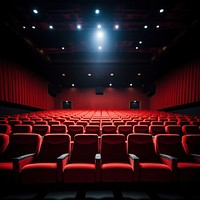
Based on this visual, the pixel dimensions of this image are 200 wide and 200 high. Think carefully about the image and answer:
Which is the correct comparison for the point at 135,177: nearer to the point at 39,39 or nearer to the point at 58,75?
the point at 39,39

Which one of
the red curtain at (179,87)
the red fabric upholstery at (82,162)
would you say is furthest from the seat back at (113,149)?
the red curtain at (179,87)

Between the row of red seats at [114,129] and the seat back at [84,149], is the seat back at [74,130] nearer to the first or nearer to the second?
the row of red seats at [114,129]

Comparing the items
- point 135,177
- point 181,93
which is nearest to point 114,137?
point 135,177

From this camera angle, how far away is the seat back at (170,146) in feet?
6.56

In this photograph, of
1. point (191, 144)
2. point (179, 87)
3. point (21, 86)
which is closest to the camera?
point (191, 144)

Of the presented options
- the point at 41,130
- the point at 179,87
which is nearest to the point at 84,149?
the point at 41,130

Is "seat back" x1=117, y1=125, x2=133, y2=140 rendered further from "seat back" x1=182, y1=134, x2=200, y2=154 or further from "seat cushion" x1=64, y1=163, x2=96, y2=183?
"seat cushion" x1=64, y1=163, x2=96, y2=183

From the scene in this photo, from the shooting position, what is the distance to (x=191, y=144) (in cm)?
208

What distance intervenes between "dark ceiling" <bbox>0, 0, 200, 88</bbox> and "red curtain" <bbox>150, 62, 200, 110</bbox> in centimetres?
59

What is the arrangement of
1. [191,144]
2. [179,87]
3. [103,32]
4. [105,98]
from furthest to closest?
[105,98] → [179,87] → [103,32] → [191,144]

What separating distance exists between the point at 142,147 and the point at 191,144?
74cm

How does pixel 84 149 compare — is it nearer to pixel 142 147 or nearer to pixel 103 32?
pixel 142 147

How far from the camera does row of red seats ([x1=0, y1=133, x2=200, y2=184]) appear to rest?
1.57 m

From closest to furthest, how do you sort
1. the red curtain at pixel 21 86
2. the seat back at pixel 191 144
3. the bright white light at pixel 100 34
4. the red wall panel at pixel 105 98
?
1. the seat back at pixel 191 144
2. the bright white light at pixel 100 34
3. the red curtain at pixel 21 86
4. the red wall panel at pixel 105 98
